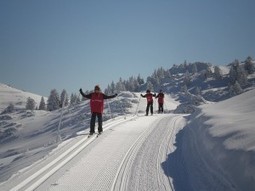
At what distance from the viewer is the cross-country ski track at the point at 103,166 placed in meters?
6.48

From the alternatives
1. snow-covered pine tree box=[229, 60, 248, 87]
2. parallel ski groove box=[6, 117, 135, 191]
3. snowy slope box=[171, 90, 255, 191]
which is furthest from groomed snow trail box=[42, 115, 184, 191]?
snow-covered pine tree box=[229, 60, 248, 87]

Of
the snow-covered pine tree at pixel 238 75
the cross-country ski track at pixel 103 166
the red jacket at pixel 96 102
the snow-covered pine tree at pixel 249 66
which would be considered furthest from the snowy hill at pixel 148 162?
the snow-covered pine tree at pixel 249 66

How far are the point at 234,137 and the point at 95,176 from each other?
3.26 metres

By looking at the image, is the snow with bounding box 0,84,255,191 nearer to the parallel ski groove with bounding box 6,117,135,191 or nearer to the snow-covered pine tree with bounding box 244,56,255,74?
the parallel ski groove with bounding box 6,117,135,191

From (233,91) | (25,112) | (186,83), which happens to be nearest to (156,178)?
(233,91)

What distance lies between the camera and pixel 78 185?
648 cm

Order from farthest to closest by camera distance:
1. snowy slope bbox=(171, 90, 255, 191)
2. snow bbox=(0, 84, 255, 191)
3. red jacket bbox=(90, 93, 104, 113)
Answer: red jacket bbox=(90, 93, 104, 113), snow bbox=(0, 84, 255, 191), snowy slope bbox=(171, 90, 255, 191)

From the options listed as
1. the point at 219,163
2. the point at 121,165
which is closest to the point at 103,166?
the point at 121,165

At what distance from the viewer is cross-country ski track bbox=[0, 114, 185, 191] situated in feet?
21.3

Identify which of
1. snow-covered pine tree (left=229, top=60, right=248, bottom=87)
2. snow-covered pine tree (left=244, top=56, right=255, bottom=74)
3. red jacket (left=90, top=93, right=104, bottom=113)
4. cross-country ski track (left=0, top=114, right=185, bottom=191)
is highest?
snow-covered pine tree (left=244, top=56, right=255, bottom=74)

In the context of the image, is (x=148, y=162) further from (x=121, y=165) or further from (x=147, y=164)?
(x=121, y=165)

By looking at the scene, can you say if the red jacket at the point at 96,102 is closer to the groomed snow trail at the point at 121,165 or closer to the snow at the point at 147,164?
the groomed snow trail at the point at 121,165

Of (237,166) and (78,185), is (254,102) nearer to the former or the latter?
(237,166)

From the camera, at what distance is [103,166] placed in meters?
8.02
